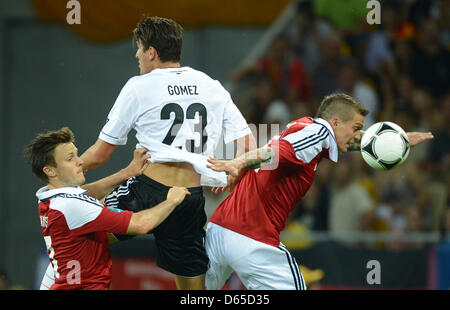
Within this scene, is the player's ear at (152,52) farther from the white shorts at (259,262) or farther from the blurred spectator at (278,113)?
the blurred spectator at (278,113)

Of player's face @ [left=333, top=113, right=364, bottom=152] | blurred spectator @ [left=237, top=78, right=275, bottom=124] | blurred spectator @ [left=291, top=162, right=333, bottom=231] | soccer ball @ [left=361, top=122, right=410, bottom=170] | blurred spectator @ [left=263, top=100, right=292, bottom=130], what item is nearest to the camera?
player's face @ [left=333, top=113, right=364, bottom=152]

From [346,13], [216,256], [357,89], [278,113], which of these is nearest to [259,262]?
[216,256]

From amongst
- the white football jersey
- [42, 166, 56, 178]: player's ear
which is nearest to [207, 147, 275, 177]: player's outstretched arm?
the white football jersey

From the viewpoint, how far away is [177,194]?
5.18 metres

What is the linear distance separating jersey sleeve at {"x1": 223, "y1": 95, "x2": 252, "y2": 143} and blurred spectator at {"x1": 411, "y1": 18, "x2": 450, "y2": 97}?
6.06m

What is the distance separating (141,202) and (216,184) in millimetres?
587

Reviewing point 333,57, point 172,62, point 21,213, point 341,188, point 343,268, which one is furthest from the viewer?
point 21,213

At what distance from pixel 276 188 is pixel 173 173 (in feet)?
2.60

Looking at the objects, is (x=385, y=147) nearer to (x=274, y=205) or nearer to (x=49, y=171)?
(x=274, y=205)

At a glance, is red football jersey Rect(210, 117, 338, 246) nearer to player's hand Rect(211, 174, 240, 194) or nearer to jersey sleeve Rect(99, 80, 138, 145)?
player's hand Rect(211, 174, 240, 194)

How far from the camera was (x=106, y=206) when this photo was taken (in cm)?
522

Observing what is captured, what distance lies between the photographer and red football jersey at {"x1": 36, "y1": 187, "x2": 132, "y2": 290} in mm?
4980
